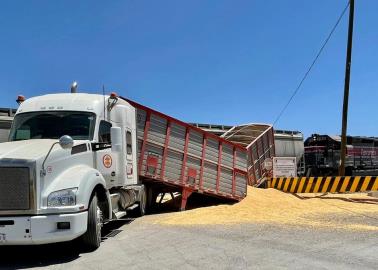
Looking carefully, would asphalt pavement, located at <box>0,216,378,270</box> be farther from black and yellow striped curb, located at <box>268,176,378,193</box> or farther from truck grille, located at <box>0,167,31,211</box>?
black and yellow striped curb, located at <box>268,176,378,193</box>

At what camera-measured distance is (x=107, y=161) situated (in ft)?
32.1

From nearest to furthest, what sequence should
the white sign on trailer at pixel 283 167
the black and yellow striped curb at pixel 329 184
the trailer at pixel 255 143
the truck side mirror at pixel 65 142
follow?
the truck side mirror at pixel 65 142 < the black and yellow striped curb at pixel 329 184 < the trailer at pixel 255 143 < the white sign on trailer at pixel 283 167

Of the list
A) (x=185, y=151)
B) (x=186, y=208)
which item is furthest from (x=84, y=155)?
(x=186, y=208)

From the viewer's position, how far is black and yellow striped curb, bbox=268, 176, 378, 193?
18688 mm

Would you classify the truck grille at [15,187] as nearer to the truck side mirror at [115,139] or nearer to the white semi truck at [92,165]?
the white semi truck at [92,165]

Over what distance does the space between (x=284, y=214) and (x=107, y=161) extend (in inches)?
224

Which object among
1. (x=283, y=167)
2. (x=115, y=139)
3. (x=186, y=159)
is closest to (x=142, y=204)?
(x=186, y=159)

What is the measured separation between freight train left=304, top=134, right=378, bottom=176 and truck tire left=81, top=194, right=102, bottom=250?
24.3 m

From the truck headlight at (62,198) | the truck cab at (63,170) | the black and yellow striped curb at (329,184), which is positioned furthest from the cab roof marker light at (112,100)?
the black and yellow striped curb at (329,184)

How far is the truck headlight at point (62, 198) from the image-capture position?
24.1 feet

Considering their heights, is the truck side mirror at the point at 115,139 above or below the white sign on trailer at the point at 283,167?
above

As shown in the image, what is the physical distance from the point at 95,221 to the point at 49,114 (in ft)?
8.37

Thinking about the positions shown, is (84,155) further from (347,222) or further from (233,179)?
(233,179)

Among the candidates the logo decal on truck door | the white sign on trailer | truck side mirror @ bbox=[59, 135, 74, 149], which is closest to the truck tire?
truck side mirror @ bbox=[59, 135, 74, 149]
